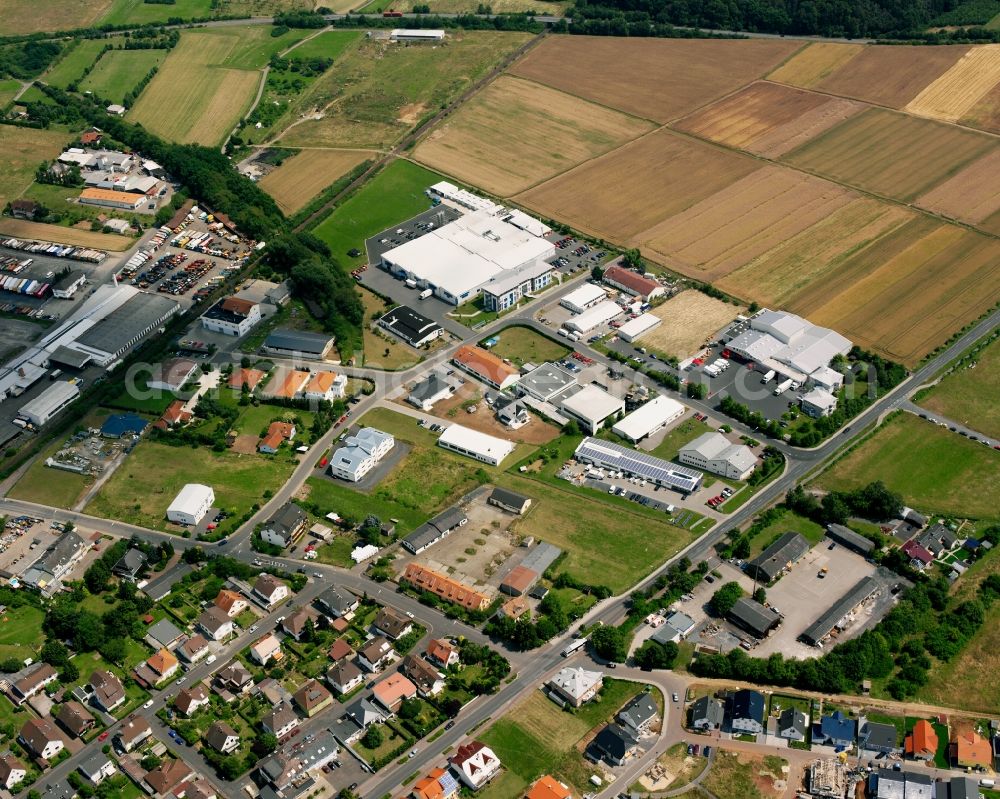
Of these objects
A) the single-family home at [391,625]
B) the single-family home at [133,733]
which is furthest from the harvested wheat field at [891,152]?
the single-family home at [133,733]

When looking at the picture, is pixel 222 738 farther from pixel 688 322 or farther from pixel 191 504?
pixel 688 322

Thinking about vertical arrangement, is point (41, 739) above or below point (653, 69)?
below

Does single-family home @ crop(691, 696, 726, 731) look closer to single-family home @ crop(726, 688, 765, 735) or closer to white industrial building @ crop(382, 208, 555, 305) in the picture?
single-family home @ crop(726, 688, 765, 735)

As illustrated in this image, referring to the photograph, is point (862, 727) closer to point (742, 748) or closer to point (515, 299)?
point (742, 748)

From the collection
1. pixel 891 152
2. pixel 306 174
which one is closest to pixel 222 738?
pixel 306 174

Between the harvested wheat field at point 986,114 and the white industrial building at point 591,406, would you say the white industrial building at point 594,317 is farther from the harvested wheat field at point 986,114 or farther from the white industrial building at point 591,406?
the harvested wheat field at point 986,114
